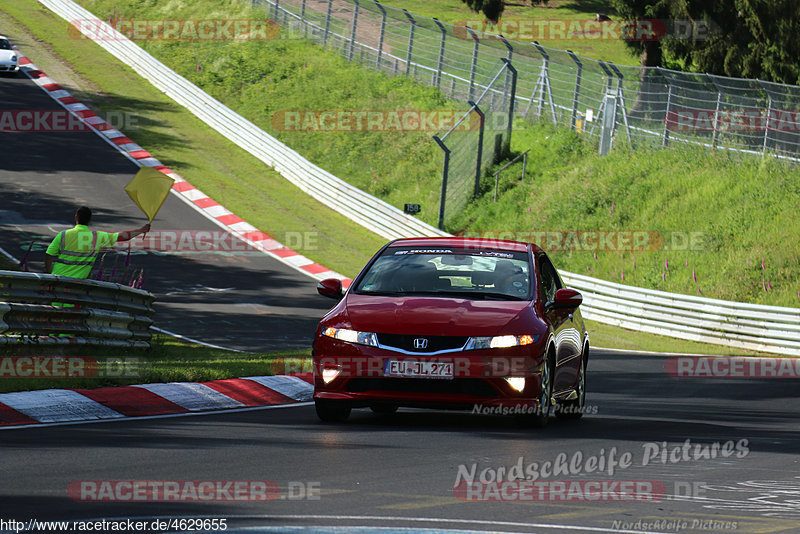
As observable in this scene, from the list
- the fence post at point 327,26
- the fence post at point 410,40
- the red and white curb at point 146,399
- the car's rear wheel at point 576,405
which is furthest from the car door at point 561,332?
the fence post at point 327,26

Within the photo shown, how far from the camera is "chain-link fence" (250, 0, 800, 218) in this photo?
29.2 m

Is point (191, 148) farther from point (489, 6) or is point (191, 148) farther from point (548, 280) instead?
point (548, 280)

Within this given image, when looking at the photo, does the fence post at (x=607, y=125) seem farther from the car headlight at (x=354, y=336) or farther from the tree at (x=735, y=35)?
the car headlight at (x=354, y=336)

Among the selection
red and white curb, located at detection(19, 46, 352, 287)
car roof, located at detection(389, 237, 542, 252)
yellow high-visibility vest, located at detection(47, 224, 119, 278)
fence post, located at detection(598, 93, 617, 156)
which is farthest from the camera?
fence post, located at detection(598, 93, 617, 156)

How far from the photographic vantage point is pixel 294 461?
26.0 feet

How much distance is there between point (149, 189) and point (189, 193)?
21314 millimetres

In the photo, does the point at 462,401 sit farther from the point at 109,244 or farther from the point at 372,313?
the point at 109,244

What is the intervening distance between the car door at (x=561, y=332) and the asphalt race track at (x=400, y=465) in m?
0.43

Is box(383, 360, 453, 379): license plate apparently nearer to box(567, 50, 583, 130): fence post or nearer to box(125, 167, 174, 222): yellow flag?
box(125, 167, 174, 222): yellow flag

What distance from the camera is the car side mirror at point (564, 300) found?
10594mm

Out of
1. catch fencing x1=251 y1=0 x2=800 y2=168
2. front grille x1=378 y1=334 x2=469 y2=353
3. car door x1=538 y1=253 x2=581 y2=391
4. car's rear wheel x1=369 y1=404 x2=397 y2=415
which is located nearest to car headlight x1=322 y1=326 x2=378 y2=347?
front grille x1=378 y1=334 x2=469 y2=353

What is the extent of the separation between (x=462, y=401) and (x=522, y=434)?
1.88ft

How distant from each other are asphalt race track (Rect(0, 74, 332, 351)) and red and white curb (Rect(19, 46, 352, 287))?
15.5 inches

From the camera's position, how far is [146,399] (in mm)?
10711
